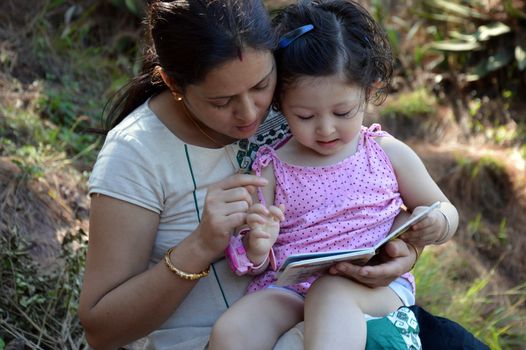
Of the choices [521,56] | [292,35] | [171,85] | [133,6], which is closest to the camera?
[171,85]

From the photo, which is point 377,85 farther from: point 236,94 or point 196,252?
point 196,252

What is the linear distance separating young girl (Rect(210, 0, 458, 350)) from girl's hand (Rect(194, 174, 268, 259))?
93mm

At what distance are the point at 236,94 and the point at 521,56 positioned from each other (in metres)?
4.79

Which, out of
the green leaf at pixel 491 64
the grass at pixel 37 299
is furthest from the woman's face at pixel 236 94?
the green leaf at pixel 491 64

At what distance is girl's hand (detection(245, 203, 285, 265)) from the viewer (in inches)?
83.0

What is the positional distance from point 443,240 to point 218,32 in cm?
91

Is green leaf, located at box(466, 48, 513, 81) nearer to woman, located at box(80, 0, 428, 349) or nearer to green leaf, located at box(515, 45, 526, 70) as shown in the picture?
green leaf, located at box(515, 45, 526, 70)

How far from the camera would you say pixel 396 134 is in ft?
21.7

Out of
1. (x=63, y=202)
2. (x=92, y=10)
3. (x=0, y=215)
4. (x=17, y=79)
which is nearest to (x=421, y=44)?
(x=92, y=10)

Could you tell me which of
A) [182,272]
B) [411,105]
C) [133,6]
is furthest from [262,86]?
[411,105]

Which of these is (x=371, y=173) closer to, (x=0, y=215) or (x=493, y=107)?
(x=0, y=215)

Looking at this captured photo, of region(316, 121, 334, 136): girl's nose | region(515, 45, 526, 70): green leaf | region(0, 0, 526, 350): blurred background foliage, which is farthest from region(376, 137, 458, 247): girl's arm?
region(515, 45, 526, 70): green leaf

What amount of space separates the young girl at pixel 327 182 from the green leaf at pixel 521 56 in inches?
164

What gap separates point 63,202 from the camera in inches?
166
